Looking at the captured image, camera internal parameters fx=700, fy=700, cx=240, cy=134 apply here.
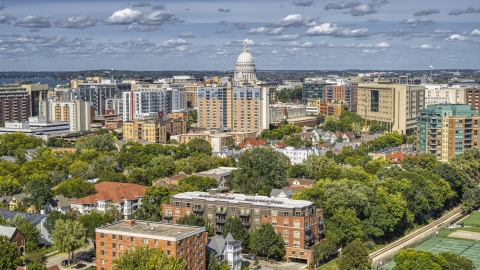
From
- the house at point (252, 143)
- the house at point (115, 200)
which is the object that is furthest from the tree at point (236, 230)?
the house at point (252, 143)

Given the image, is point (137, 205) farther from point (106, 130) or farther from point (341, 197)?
point (106, 130)

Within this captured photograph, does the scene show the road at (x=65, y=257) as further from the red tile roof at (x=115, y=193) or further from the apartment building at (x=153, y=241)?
the red tile roof at (x=115, y=193)

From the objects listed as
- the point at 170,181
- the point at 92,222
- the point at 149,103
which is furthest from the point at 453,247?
the point at 149,103

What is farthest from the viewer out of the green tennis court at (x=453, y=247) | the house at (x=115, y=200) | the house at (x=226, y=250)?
the house at (x=115, y=200)

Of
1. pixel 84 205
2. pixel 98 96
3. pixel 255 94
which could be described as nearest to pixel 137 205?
pixel 84 205

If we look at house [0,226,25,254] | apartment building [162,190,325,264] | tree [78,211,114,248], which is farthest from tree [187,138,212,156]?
house [0,226,25,254]

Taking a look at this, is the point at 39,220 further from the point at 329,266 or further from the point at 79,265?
the point at 329,266
